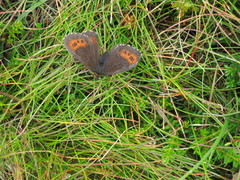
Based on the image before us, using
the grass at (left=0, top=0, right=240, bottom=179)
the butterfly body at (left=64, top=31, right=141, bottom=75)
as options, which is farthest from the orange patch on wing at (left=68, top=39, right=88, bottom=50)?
the grass at (left=0, top=0, right=240, bottom=179)

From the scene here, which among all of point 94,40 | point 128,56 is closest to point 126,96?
point 128,56

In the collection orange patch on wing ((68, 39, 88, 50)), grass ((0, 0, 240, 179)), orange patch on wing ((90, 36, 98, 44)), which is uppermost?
orange patch on wing ((68, 39, 88, 50))

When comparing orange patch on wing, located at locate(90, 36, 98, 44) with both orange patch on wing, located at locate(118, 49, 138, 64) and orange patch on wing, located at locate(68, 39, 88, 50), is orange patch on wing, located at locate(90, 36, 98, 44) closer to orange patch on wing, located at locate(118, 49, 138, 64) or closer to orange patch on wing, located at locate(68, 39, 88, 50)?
orange patch on wing, located at locate(68, 39, 88, 50)

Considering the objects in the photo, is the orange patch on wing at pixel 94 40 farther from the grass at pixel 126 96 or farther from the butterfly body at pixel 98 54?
the grass at pixel 126 96

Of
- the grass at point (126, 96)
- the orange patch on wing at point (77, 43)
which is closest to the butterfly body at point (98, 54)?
the orange patch on wing at point (77, 43)

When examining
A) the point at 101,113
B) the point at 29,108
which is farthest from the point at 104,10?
the point at 29,108

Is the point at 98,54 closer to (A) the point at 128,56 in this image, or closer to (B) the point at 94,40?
(B) the point at 94,40

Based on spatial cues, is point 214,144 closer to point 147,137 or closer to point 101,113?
point 147,137
